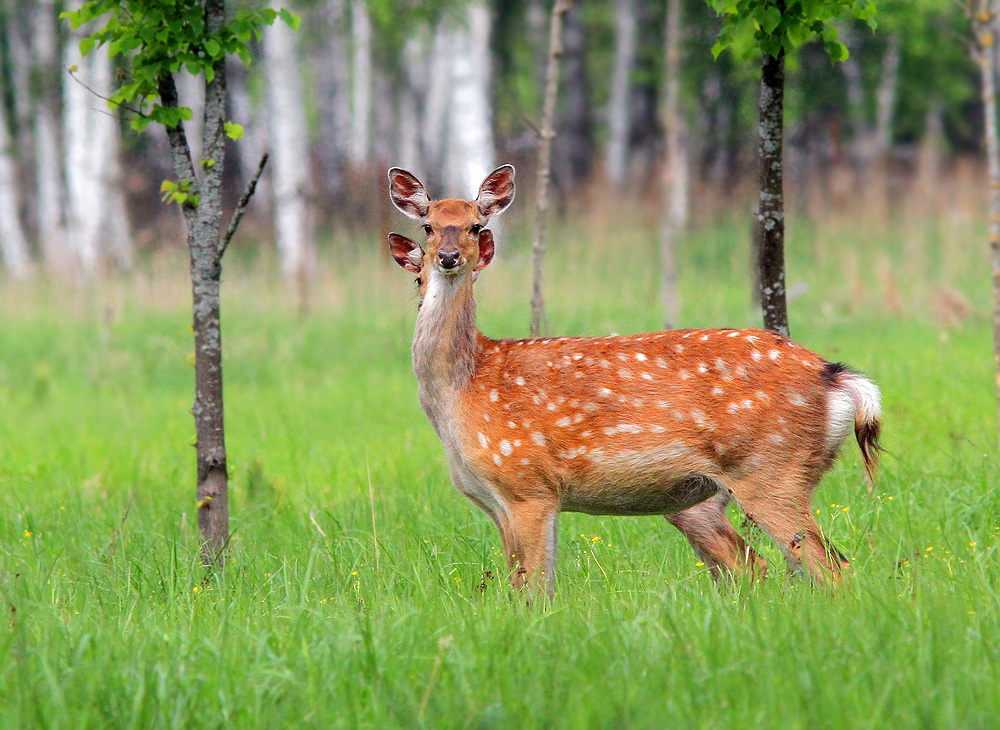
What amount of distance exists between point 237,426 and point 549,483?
479 cm

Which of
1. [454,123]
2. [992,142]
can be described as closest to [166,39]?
[992,142]

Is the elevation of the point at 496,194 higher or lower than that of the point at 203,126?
lower

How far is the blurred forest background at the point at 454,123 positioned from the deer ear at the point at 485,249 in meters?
4.43

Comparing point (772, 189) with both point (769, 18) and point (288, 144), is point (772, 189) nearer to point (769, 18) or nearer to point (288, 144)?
point (769, 18)

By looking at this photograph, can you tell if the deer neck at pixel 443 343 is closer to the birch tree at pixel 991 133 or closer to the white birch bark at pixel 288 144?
the birch tree at pixel 991 133

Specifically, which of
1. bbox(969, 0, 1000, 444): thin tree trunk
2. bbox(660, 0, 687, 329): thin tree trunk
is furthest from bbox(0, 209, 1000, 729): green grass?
bbox(660, 0, 687, 329): thin tree trunk

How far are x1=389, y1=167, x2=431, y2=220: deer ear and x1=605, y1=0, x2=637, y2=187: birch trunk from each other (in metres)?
16.8

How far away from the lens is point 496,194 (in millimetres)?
5430

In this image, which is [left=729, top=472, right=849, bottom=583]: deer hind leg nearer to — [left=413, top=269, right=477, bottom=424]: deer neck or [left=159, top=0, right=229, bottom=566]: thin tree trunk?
[left=413, top=269, right=477, bottom=424]: deer neck

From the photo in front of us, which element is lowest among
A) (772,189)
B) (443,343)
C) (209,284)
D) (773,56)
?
(443,343)

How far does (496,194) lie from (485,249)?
12.0 inches

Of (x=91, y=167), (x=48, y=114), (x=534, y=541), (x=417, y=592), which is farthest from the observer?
(x=48, y=114)

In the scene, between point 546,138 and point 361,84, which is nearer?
point 546,138

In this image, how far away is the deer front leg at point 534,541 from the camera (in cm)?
Result: 473
